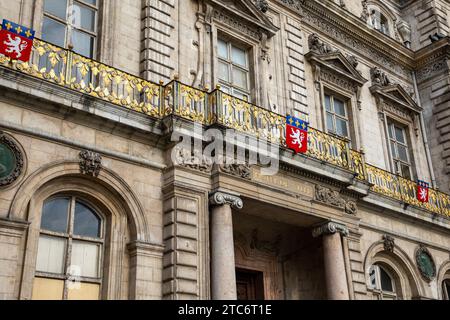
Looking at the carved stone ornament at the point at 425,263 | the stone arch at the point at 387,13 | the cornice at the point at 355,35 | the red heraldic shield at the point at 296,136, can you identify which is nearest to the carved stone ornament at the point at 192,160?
the red heraldic shield at the point at 296,136

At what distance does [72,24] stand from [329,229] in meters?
7.33

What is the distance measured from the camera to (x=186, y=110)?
39.7 ft

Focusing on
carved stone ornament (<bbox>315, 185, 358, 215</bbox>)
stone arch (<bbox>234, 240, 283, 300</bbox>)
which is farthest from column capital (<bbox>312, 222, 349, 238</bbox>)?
stone arch (<bbox>234, 240, 283, 300</bbox>)

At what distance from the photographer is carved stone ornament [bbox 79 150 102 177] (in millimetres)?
10656

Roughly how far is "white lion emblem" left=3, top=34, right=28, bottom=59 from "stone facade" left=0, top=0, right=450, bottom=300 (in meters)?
0.32

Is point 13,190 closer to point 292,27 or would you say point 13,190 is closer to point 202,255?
point 202,255

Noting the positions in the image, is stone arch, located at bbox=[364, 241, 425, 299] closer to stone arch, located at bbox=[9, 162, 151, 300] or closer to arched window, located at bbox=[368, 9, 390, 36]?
stone arch, located at bbox=[9, 162, 151, 300]

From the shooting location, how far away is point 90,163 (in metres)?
10.7

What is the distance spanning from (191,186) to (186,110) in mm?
1619

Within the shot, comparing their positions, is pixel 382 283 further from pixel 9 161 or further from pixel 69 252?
pixel 9 161

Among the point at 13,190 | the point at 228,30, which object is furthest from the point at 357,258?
the point at 13,190

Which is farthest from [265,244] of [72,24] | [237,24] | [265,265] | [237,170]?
[72,24]

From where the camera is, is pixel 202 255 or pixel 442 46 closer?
pixel 202 255

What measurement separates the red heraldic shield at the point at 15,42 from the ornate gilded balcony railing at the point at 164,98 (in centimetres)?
15
